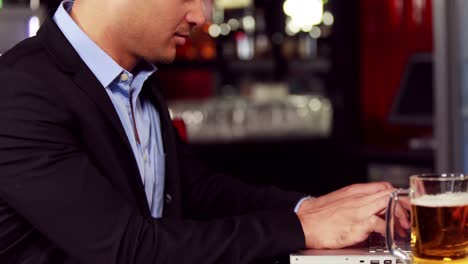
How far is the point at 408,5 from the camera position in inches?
230

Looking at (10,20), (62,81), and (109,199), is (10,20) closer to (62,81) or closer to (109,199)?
(62,81)

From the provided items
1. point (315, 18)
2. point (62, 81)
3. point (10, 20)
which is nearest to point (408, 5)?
point (315, 18)


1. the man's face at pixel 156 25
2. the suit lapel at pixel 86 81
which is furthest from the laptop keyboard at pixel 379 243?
the man's face at pixel 156 25

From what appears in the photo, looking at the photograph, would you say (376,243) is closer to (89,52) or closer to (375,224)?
(375,224)

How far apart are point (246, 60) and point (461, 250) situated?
17.6 feet

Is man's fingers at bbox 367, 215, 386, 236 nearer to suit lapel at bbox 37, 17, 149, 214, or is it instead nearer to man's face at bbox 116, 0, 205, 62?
→ suit lapel at bbox 37, 17, 149, 214

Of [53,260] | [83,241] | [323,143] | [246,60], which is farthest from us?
[246,60]

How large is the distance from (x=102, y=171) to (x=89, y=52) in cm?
30

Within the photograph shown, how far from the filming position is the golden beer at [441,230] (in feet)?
4.53

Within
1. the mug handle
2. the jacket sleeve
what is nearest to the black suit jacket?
the jacket sleeve

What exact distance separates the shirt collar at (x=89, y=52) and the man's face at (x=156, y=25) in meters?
0.07

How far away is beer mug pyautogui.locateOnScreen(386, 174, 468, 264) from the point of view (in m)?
1.38

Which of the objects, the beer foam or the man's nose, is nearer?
the beer foam

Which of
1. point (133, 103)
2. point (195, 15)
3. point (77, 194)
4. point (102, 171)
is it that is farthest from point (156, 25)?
point (77, 194)
